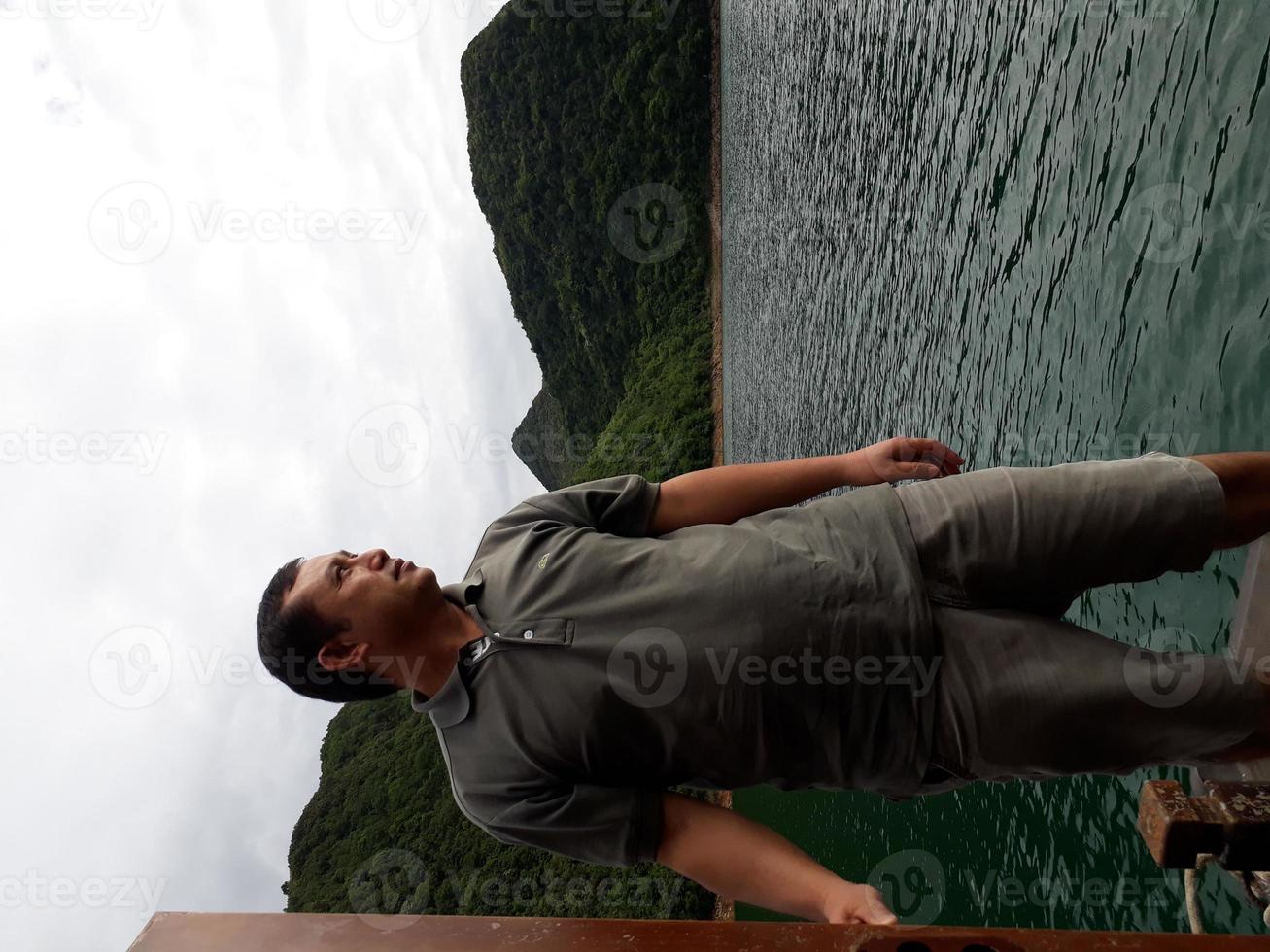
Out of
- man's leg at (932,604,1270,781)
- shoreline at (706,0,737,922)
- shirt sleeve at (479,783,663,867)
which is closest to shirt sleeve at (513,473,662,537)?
shirt sleeve at (479,783,663,867)

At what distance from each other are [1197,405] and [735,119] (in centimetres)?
1934

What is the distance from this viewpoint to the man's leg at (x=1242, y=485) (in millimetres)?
2104

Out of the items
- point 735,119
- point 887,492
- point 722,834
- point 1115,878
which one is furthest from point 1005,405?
point 735,119

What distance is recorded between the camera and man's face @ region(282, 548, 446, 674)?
232 cm

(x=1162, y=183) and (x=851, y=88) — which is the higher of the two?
(x=851, y=88)

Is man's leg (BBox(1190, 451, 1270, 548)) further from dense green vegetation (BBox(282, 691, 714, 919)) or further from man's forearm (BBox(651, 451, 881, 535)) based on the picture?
dense green vegetation (BBox(282, 691, 714, 919))

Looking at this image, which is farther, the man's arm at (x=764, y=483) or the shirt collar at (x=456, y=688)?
the man's arm at (x=764, y=483)

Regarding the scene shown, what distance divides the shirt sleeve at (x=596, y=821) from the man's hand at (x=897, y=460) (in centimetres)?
107

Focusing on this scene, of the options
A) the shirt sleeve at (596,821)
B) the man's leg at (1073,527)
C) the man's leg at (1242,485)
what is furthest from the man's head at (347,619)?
the man's leg at (1242,485)

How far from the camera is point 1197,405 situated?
390 cm

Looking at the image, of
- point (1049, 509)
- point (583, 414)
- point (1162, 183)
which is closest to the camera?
point (1049, 509)

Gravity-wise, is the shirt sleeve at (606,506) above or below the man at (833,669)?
above

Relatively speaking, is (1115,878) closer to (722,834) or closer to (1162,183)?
(722,834)

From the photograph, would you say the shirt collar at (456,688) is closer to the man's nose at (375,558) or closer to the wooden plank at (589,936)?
the man's nose at (375,558)
